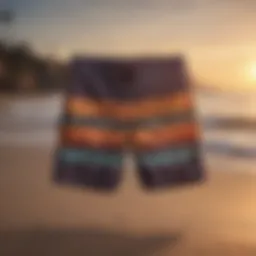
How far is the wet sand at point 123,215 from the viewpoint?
5.91ft

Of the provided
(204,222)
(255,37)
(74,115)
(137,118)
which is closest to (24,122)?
(74,115)

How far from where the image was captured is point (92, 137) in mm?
1854

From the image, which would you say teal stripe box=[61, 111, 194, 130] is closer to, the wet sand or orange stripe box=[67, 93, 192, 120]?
orange stripe box=[67, 93, 192, 120]

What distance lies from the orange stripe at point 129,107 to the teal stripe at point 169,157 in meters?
0.12

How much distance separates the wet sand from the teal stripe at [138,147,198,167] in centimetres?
5

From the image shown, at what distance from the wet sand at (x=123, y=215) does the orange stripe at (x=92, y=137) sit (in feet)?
0.26

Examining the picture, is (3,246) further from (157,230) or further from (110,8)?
(110,8)

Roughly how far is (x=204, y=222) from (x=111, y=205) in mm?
279

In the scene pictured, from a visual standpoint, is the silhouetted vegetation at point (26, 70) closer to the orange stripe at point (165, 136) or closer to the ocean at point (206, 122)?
the ocean at point (206, 122)

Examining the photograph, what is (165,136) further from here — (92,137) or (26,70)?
(26,70)

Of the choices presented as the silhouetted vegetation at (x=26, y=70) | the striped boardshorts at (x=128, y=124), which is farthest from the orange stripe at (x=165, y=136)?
the silhouetted vegetation at (x=26, y=70)

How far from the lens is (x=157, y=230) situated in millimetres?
1815

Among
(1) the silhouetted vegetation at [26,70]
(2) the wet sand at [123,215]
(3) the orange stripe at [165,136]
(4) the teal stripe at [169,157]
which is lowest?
(2) the wet sand at [123,215]

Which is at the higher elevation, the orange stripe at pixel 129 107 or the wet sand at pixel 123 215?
the orange stripe at pixel 129 107
